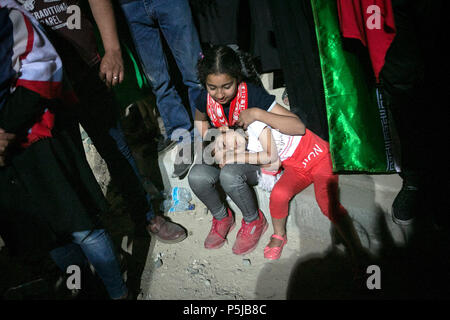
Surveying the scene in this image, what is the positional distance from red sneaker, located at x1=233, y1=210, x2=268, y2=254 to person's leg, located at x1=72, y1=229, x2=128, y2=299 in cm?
83

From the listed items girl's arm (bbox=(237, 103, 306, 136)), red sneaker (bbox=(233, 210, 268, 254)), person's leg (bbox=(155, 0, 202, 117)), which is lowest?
red sneaker (bbox=(233, 210, 268, 254))

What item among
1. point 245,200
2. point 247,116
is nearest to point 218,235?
point 245,200

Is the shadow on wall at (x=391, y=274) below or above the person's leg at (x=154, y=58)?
below

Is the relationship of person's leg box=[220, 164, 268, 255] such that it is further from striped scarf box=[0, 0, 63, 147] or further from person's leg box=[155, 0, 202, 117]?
striped scarf box=[0, 0, 63, 147]

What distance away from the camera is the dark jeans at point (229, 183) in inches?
70.2

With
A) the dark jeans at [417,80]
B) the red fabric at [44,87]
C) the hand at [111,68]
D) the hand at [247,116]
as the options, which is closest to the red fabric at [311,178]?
the hand at [247,116]

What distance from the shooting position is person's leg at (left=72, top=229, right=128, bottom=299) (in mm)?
1354

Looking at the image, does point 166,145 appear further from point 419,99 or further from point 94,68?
point 419,99

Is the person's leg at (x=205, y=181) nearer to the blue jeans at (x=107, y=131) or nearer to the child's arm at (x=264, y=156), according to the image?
the child's arm at (x=264, y=156)

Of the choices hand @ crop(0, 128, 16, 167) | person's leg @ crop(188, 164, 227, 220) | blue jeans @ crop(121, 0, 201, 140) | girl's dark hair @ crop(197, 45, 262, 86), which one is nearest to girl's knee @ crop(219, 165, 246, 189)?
person's leg @ crop(188, 164, 227, 220)

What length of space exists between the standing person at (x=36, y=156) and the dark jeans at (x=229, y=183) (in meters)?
0.71
